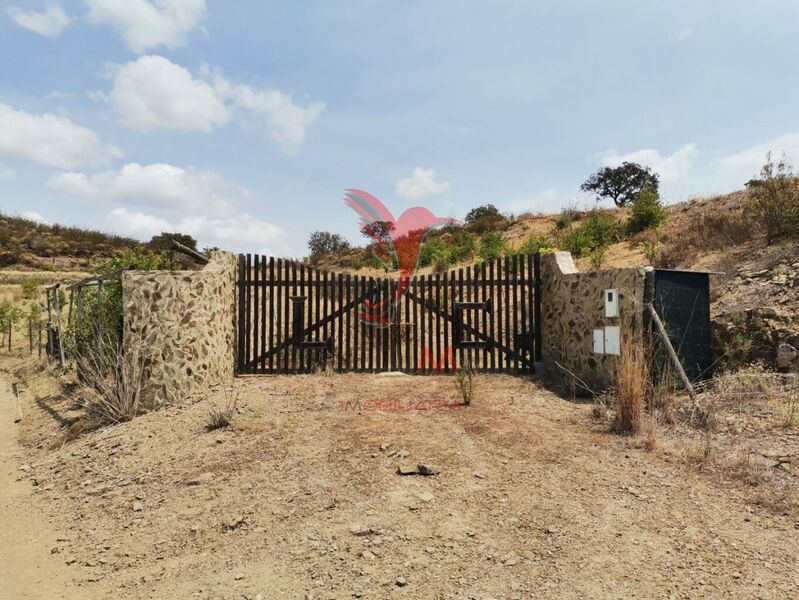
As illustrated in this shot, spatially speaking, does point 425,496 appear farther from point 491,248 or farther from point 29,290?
point 29,290

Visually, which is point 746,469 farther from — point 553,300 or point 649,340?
point 553,300

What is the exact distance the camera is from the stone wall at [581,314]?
287 inches

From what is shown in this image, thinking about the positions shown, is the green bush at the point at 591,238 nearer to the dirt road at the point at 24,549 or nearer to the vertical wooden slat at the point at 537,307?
the vertical wooden slat at the point at 537,307

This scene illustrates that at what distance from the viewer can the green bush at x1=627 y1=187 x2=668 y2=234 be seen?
18.8 meters

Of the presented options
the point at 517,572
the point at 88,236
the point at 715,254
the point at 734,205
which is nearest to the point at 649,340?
the point at 517,572

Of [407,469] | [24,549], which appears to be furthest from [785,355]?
[24,549]

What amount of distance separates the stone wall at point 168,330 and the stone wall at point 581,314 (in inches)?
228

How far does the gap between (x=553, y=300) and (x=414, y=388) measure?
3133 millimetres

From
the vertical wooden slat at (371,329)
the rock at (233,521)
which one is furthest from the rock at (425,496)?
the vertical wooden slat at (371,329)

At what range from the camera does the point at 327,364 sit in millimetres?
9523

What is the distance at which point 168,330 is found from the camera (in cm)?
750

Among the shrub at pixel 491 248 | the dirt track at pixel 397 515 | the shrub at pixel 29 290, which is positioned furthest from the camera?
the shrub at pixel 29 290

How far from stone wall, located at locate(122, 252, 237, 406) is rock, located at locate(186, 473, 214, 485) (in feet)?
9.08

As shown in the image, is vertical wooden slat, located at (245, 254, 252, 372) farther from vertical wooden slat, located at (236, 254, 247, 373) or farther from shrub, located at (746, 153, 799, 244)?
shrub, located at (746, 153, 799, 244)
